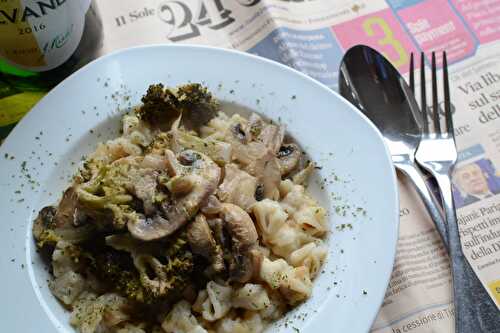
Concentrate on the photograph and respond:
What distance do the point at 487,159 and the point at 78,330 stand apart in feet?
5.00

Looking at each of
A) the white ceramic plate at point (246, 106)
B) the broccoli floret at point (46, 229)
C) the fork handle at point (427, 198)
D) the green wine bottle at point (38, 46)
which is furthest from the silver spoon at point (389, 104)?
the broccoli floret at point (46, 229)

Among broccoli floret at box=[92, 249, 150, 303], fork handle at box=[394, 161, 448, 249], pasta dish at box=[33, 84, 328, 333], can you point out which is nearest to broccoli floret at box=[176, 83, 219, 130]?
pasta dish at box=[33, 84, 328, 333]

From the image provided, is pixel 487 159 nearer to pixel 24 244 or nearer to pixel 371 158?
pixel 371 158

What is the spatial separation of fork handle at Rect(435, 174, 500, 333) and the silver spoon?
0.43ft

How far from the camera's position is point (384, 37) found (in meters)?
2.58

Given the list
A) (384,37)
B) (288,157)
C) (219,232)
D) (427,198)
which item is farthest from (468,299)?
(384,37)

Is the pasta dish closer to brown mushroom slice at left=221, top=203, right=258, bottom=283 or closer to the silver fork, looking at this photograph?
brown mushroom slice at left=221, top=203, right=258, bottom=283

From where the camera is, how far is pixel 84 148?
6.51ft

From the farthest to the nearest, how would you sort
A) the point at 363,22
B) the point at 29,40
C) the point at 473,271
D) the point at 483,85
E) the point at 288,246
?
the point at 363,22, the point at 483,85, the point at 29,40, the point at 473,271, the point at 288,246

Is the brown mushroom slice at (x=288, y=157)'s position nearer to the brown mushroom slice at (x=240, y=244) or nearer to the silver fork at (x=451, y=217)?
the brown mushroom slice at (x=240, y=244)

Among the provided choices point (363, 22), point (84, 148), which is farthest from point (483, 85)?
point (84, 148)

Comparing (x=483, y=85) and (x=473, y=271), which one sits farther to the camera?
(x=483, y=85)

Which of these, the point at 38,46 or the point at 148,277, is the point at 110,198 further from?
the point at 38,46

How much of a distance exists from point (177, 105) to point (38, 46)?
1.79 ft
